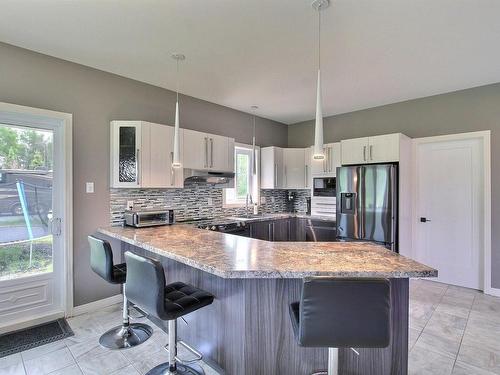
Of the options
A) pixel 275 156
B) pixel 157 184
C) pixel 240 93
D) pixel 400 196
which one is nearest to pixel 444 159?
pixel 400 196

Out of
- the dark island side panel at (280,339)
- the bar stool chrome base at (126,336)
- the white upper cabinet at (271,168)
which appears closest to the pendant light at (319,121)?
the dark island side panel at (280,339)

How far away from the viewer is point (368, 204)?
3971 millimetres

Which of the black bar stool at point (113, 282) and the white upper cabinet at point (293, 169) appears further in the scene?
the white upper cabinet at point (293, 169)

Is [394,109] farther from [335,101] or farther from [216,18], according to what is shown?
[216,18]

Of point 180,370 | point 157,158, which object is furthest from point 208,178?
point 180,370

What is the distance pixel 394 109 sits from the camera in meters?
4.42

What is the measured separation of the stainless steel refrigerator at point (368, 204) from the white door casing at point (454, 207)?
0.75m

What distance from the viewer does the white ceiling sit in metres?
2.12

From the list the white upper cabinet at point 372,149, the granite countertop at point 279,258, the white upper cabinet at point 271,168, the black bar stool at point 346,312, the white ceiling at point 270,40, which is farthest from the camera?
the white upper cabinet at point 271,168

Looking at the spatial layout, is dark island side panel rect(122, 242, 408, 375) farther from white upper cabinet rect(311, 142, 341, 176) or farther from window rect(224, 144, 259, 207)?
white upper cabinet rect(311, 142, 341, 176)

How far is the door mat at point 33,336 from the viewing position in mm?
2400

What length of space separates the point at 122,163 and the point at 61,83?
3.27ft

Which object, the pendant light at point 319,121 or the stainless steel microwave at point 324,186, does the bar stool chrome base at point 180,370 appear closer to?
the pendant light at point 319,121

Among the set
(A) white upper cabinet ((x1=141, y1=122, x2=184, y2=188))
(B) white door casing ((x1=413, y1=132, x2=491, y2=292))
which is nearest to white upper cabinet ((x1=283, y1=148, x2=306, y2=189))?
(B) white door casing ((x1=413, y1=132, x2=491, y2=292))
